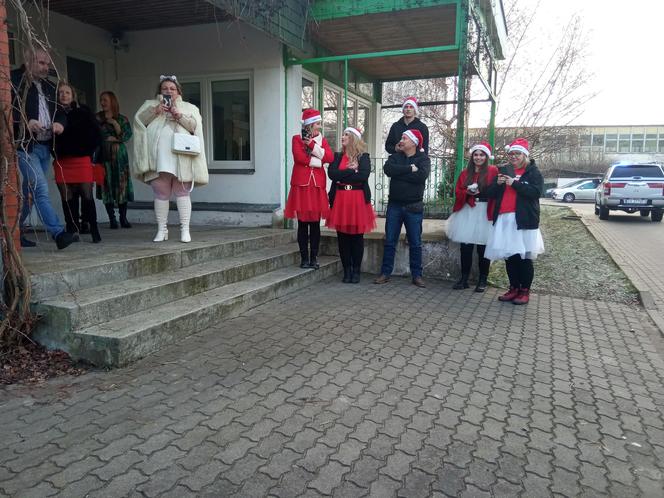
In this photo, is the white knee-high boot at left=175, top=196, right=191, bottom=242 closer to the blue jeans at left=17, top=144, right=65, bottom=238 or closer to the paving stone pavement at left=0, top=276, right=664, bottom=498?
the blue jeans at left=17, top=144, right=65, bottom=238

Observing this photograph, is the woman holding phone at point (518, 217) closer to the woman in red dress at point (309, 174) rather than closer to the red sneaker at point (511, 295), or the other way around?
the red sneaker at point (511, 295)

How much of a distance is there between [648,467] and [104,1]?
7.52 meters

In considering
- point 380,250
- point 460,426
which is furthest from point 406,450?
point 380,250

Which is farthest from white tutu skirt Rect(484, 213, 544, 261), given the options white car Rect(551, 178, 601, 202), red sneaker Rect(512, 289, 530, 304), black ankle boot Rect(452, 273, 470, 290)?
white car Rect(551, 178, 601, 202)

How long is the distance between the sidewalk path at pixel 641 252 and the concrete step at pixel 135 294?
4478 millimetres

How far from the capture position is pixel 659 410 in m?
3.26

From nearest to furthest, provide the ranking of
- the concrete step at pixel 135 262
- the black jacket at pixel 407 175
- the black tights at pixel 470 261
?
the concrete step at pixel 135 262 < the black jacket at pixel 407 175 < the black tights at pixel 470 261

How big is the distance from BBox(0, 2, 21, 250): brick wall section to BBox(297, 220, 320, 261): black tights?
3.07 meters

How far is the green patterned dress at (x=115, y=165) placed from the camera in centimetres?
670

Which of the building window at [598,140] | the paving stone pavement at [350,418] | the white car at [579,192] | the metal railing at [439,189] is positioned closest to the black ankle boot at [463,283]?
the paving stone pavement at [350,418]

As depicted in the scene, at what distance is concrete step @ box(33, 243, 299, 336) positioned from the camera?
3.63 meters

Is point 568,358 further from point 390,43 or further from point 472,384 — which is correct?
point 390,43

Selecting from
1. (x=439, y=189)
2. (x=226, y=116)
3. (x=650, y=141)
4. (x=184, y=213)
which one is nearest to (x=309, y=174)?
(x=184, y=213)

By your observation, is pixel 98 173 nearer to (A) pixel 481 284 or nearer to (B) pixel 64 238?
(B) pixel 64 238
